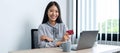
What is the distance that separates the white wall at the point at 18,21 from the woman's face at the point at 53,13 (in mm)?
368

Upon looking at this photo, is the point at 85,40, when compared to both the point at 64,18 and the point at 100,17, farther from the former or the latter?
the point at 64,18

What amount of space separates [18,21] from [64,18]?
1.01 meters

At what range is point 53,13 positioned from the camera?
2.33 meters

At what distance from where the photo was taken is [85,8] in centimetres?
324

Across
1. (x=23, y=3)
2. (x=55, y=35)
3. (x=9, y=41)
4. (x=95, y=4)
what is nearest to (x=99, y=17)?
(x=95, y=4)

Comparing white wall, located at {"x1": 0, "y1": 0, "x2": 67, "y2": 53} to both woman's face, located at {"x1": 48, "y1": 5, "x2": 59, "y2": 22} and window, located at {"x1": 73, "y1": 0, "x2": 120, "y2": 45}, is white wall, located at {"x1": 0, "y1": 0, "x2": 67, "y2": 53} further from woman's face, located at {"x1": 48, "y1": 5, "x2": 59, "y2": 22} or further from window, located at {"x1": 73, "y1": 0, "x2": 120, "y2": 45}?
window, located at {"x1": 73, "y1": 0, "x2": 120, "y2": 45}

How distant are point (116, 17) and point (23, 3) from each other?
4.41ft

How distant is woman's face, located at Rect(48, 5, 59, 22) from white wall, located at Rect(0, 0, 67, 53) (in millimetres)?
368

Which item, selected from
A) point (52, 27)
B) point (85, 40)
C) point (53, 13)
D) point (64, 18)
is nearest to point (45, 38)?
point (52, 27)

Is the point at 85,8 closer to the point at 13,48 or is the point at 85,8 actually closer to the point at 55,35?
the point at 55,35

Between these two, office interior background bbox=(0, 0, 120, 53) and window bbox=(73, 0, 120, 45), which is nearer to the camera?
office interior background bbox=(0, 0, 120, 53)

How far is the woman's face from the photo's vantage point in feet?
7.64

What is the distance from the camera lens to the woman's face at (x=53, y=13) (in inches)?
91.7

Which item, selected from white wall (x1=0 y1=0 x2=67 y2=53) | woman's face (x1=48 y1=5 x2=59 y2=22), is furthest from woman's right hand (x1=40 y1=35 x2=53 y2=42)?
white wall (x1=0 y1=0 x2=67 y2=53)
